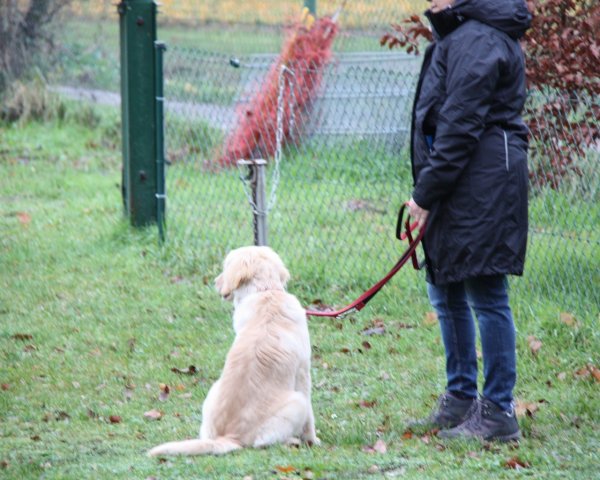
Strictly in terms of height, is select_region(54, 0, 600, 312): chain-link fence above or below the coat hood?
below

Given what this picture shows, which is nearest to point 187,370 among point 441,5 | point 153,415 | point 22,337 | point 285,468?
point 153,415

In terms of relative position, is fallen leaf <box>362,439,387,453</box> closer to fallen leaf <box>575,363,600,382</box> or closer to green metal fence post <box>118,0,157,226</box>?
fallen leaf <box>575,363,600,382</box>

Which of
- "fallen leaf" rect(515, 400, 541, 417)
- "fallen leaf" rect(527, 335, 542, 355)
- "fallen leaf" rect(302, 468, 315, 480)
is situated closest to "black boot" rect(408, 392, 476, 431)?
"fallen leaf" rect(515, 400, 541, 417)

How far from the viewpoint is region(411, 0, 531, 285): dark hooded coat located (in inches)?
158

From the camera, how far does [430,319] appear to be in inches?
256

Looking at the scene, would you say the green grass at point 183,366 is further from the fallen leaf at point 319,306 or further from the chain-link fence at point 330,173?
the chain-link fence at point 330,173

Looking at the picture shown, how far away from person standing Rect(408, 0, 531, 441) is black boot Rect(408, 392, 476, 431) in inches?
9.3

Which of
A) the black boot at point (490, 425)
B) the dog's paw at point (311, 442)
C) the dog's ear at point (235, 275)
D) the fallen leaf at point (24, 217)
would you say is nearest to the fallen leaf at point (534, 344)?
the black boot at point (490, 425)

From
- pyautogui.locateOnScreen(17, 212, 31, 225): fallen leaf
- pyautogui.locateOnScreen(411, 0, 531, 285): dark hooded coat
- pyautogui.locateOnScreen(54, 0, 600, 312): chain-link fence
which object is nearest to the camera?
pyautogui.locateOnScreen(411, 0, 531, 285): dark hooded coat

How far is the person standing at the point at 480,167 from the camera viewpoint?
A: 4.03m

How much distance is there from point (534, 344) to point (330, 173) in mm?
2445

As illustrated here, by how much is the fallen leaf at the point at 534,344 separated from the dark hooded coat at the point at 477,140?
1.73m

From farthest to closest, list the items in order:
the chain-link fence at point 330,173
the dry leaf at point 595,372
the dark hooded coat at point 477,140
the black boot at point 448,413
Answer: the chain-link fence at point 330,173 < the dry leaf at point 595,372 < the black boot at point 448,413 < the dark hooded coat at point 477,140

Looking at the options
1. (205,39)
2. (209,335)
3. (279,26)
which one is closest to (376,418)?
(209,335)
